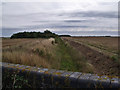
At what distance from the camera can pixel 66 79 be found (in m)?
2.79

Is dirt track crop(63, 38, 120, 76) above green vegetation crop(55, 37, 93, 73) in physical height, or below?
below

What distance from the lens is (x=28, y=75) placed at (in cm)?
327

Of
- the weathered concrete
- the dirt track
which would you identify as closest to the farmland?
the dirt track

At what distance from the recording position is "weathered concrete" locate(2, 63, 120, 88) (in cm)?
253

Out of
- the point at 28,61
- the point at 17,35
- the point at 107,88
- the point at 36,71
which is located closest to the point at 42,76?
the point at 36,71

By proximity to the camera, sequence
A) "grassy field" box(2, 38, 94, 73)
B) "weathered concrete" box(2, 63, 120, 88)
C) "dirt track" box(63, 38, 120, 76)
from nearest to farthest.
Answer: "weathered concrete" box(2, 63, 120, 88) < "grassy field" box(2, 38, 94, 73) < "dirt track" box(63, 38, 120, 76)

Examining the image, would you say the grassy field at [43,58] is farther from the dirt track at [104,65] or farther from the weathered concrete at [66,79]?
the weathered concrete at [66,79]

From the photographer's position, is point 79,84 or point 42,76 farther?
point 42,76

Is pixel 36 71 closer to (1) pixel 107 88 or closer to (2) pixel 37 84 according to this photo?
(2) pixel 37 84

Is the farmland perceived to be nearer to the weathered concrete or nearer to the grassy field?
the grassy field

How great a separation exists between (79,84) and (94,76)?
0.36 meters

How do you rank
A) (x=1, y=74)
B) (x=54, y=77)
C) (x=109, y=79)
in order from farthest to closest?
1. (x=1, y=74)
2. (x=54, y=77)
3. (x=109, y=79)

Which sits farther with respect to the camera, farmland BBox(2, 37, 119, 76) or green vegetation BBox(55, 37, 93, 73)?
green vegetation BBox(55, 37, 93, 73)

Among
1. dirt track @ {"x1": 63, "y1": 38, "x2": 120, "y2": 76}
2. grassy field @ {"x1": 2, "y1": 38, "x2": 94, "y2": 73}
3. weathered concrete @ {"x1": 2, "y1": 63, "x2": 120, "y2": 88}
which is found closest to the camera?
weathered concrete @ {"x1": 2, "y1": 63, "x2": 120, "y2": 88}
